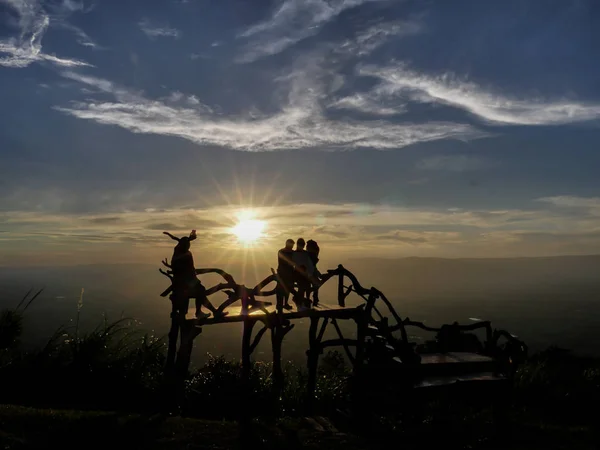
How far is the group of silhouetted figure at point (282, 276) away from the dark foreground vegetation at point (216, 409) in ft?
6.19

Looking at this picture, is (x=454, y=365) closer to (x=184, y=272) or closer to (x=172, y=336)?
(x=172, y=336)

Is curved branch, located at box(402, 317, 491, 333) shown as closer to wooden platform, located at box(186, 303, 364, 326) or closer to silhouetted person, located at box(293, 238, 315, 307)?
wooden platform, located at box(186, 303, 364, 326)

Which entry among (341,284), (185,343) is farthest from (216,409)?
(341,284)

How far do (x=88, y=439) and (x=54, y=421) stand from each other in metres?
1.05

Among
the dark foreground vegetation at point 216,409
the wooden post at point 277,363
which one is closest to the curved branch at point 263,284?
the wooden post at point 277,363

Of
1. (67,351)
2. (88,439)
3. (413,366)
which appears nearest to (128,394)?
(67,351)

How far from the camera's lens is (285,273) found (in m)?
11.3

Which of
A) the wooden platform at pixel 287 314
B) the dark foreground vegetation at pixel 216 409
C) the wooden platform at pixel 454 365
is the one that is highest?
the wooden platform at pixel 287 314

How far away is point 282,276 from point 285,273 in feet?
0.40

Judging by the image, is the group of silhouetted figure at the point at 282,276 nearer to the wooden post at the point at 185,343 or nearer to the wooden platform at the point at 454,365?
the wooden post at the point at 185,343

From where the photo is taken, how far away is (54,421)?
8250 mm

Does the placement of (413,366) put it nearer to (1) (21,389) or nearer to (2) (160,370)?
(2) (160,370)

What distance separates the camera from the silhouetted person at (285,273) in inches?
434

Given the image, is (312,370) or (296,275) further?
(312,370)
